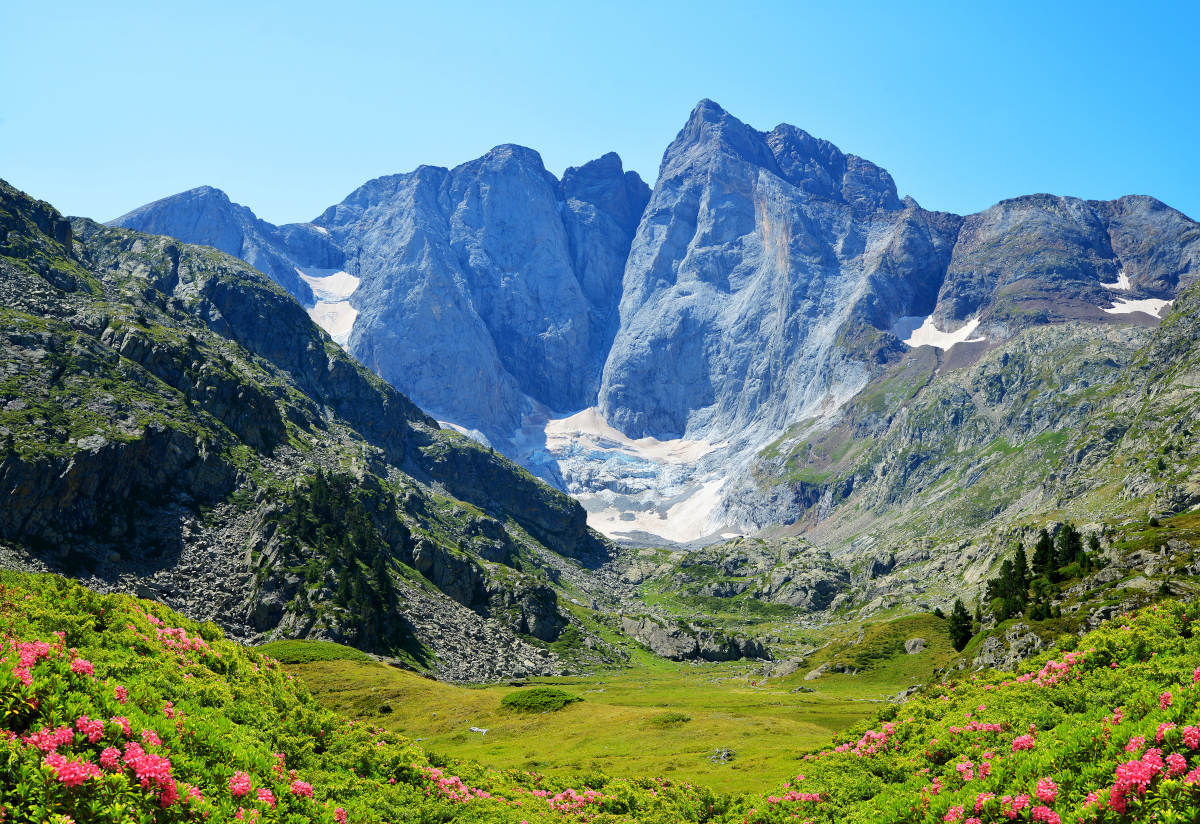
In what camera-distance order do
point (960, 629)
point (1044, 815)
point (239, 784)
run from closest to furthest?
point (1044, 815), point (239, 784), point (960, 629)

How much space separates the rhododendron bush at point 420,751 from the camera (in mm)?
17891

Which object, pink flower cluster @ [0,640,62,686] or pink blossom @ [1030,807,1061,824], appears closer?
pink flower cluster @ [0,640,62,686]

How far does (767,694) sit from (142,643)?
388 ft

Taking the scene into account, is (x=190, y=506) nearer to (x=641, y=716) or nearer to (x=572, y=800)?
(x=641, y=716)

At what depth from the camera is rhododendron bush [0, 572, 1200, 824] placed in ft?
58.7

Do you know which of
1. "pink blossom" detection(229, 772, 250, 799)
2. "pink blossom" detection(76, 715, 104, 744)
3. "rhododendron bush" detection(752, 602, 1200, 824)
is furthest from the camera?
"pink blossom" detection(229, 772, 250, 799)

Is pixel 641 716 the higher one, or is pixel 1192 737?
pixel 1192 737

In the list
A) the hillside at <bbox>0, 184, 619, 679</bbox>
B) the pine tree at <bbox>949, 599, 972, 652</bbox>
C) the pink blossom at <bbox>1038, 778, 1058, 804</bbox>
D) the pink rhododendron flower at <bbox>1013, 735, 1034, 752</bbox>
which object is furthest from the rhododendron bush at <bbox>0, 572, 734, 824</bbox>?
the hillside at <bbox>0, 184, 619, 679</bbox>

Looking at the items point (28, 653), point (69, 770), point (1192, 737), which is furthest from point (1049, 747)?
point (28, 653)

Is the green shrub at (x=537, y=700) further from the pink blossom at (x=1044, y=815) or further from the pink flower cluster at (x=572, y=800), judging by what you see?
the pink blossom at (x=1044, y=815)

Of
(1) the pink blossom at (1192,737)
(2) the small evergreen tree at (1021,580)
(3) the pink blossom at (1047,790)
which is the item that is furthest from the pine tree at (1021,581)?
(1) the pink blossom at (1192,737)

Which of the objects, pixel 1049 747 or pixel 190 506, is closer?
pixel 1049 747

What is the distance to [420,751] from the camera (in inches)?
1378

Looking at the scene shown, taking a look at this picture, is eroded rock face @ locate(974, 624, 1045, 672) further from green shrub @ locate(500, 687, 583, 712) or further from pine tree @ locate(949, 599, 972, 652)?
green shrub @ locate(500, 687, 583, 712)
